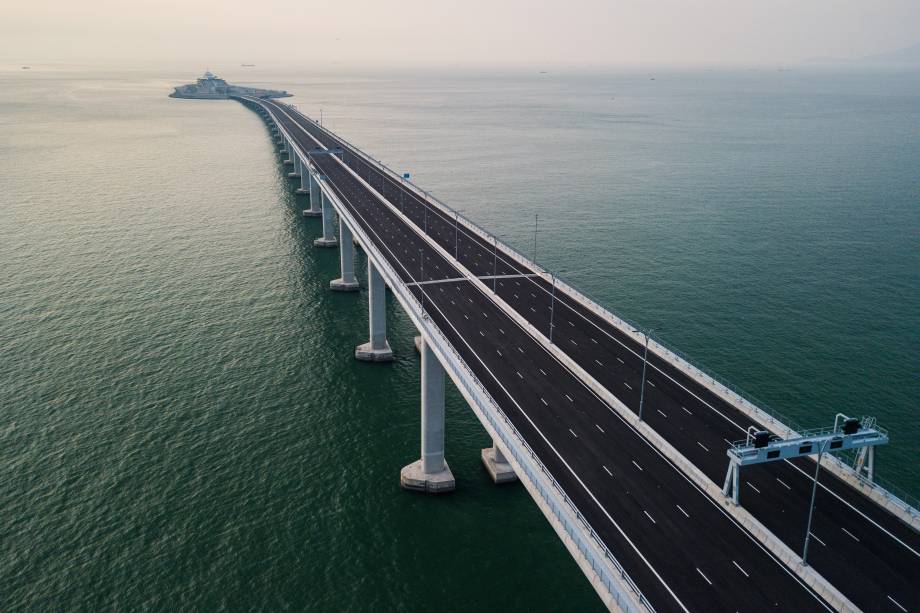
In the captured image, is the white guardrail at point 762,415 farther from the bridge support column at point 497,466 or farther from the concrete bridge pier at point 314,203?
the concrete bridge pier at point 314,203

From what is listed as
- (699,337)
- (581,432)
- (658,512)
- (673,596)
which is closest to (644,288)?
(699,337)

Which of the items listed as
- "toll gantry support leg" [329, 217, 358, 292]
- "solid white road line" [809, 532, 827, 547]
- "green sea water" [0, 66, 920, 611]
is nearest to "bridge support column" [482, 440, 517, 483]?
"green sea water" [0, 66, 920, 611]

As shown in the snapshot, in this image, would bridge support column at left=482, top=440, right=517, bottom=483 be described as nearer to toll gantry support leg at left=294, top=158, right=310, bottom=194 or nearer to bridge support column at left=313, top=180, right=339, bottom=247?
bridge support column at left=313, top=180, right=339, bottom=247

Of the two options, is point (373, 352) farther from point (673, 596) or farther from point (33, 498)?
point (673, 596)

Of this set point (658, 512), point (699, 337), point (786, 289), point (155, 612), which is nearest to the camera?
point (658, 512)

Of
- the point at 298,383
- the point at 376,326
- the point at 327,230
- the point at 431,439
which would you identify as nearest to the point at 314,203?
the point at 327,230

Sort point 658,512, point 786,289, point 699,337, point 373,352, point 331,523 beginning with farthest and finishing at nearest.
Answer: point 786,289 < point 699,337 < point 373,352 < point 331,523 < point 658,512

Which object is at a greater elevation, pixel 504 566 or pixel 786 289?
pixel 786 289
